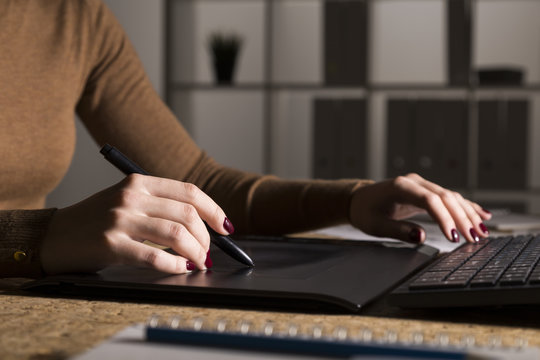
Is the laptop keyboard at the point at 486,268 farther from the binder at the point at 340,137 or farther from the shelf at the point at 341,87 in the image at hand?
the shelf at the point at 341,87

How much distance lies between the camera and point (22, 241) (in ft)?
2.24

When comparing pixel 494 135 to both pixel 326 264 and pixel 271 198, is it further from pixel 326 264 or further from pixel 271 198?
pixel 326 264

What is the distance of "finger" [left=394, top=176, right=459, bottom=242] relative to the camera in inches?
34.8

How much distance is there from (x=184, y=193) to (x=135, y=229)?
6 centimetres

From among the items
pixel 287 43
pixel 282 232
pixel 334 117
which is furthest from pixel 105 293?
pixel 287 43

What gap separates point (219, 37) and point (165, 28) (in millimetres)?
236

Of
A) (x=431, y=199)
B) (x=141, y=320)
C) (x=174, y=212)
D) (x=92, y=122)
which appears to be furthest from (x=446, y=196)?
(x=92, y=122)

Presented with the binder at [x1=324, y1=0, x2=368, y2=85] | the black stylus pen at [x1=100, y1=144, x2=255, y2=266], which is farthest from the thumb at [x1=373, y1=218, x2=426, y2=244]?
the binder at [x1=324, y1=0, x2=368, y2=85]

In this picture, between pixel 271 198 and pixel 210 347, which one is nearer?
pixel 210 347

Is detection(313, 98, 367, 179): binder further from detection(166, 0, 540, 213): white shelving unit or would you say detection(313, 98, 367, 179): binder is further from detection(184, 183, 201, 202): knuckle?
detection(184, 183, 201, 202): knuckle

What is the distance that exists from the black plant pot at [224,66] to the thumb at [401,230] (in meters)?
2.15

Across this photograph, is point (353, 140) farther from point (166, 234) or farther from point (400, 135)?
point (166, 234)

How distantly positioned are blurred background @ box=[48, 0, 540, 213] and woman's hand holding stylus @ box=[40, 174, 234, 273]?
2.00 meters

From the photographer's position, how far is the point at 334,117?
2711mm
